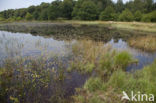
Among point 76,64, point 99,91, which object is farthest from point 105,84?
point 76,64

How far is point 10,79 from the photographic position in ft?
14.1

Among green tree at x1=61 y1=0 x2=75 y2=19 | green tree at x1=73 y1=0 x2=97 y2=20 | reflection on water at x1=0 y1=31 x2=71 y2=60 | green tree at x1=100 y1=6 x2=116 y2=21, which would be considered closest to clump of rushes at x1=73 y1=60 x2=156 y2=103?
reflection on water at x1=0 y1=31 x2=71 y2=60

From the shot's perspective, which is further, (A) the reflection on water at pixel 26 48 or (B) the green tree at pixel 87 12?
(B) the green tree at pixel 87 12

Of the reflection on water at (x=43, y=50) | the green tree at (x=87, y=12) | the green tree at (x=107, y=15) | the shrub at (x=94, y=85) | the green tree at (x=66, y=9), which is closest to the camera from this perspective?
the shrub at (x=94, y=85)

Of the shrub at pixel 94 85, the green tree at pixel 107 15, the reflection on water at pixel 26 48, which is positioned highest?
the green tree at pixel 107 15

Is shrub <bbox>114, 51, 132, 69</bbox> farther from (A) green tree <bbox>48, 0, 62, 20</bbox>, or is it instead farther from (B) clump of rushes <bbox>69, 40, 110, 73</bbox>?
(A) green tree <bbox>48, 0, 62, 20</bbox>

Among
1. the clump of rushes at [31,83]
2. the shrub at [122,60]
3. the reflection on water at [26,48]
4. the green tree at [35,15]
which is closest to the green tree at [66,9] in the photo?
the green tree at [35,15]

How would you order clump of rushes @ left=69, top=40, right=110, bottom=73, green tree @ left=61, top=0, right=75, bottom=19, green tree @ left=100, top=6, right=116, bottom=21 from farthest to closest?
green tree @ left=61, top=0, right=75, bottom=19 < green tree @ left=100, top=6, right=116, bottom=21 < clump of rushes @ left=69, top=40, right=110, bottom=73

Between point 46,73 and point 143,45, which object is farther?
point 143,45

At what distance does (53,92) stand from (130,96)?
7.91ft

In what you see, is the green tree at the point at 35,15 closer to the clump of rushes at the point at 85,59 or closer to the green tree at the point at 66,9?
the green tree at the point at 66,9

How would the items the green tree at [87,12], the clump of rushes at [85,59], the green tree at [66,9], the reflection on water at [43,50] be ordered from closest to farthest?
the clump of rushes at [85,59] < the reflection on water at [43,50] < the green tree at [87,12] < the green tree at [66,9]

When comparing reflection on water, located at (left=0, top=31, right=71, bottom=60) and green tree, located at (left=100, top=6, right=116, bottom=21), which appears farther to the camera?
green tree, located at (left=100, top=6, right=116, bottom=21)

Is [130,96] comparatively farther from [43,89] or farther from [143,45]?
[143,45]
